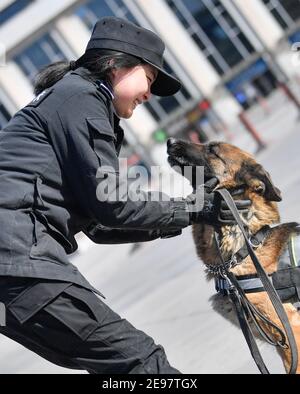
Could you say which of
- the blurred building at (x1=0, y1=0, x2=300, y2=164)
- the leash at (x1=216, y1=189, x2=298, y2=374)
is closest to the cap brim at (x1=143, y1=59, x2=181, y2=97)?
the leash at (x1=216, y1=189, x2=298, y2=374)

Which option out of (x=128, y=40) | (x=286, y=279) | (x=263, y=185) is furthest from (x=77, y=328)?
(x=263, y=185)

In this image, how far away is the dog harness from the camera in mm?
4031

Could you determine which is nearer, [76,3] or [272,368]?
[272,368]

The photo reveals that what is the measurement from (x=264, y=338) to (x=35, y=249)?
1556mm

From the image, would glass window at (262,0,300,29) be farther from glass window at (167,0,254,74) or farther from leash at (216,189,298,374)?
leash at (216,189,298,374)

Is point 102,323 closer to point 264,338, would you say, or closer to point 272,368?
point 264,338

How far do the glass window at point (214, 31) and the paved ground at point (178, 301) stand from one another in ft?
77.4

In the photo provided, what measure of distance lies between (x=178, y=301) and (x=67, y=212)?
5799mm

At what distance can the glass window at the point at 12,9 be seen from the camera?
1566 inches

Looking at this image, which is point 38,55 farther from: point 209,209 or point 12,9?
point 209,209

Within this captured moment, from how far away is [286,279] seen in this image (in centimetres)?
405

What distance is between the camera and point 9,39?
3962cm

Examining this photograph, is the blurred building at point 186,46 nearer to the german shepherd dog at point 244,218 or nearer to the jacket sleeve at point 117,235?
the german shepherd dog at point 244,218
